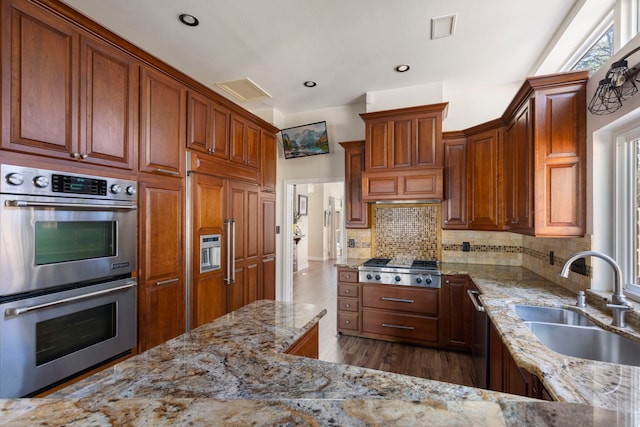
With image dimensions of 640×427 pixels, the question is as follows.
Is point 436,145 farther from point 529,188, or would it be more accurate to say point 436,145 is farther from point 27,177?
point 27,177

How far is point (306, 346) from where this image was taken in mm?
1341

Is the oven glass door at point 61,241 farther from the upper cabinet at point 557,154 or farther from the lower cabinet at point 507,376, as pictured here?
the upper cabinet at point 557,154

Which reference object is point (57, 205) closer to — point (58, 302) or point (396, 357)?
point (58, 302)

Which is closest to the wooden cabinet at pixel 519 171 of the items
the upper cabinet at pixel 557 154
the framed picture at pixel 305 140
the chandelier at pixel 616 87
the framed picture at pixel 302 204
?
the upper cabinet at pixel 557 154

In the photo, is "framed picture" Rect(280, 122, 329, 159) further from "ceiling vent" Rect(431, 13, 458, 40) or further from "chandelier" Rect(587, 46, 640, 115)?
"chandelier" Rect(587, 46, 640, 115)

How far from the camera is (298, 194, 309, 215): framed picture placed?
26.5 feet

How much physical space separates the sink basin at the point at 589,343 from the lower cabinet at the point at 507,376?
0.26 meters

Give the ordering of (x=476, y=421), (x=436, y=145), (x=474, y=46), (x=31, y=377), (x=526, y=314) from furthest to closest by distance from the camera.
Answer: (x=436, y=145), (x=474, y=46), (x=526, y=314), (x=31, y=377), (x=476, y=421)

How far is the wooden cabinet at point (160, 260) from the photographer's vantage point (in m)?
2.12

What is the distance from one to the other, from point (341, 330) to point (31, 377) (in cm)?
264

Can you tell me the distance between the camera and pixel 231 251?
2973 mm

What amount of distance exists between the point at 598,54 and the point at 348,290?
3.00 m

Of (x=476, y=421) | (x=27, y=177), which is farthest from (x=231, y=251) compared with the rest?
(x=476, y=421)

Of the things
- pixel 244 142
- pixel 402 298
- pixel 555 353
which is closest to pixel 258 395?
pixel 555 353
